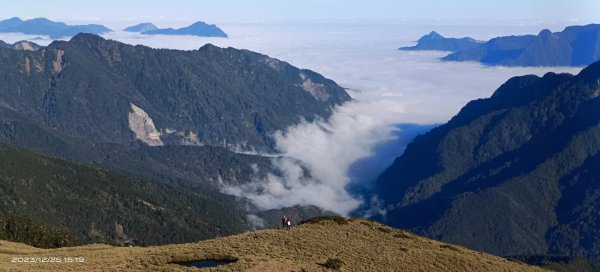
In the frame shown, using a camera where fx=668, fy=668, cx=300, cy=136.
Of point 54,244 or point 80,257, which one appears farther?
point 54,244

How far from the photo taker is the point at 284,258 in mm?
107750

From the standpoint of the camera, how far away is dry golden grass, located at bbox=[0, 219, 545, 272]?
330ft

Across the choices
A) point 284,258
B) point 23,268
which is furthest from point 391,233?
point 23,268

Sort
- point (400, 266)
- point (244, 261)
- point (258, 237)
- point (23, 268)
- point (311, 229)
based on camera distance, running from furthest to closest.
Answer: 1. point (311, 229)
2. point (258, 237)
3. point (400, 266)
4. point (244, 261)
5. point (23, 268)

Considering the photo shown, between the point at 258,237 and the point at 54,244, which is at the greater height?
the point at 258,237

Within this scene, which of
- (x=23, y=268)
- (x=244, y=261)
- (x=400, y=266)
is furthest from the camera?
(x=400, y=266)

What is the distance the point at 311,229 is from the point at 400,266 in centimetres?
2621

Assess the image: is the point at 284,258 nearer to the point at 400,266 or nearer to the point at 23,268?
the point at 400,266

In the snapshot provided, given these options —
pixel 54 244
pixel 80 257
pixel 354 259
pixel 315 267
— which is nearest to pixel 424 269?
pixel 354 259

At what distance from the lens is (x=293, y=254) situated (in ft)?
366

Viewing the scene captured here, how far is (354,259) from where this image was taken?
113 m

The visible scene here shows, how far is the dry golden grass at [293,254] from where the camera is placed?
330 ft

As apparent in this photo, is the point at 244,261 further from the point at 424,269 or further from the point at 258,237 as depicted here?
the point at 424,269

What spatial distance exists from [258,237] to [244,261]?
21.8m
